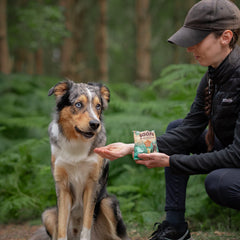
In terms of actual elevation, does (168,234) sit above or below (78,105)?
below

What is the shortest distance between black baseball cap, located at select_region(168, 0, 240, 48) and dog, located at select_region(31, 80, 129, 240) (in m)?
1.03

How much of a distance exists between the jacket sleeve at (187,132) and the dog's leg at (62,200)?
100cm

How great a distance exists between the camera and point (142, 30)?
13789mm

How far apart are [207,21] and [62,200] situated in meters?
2.15

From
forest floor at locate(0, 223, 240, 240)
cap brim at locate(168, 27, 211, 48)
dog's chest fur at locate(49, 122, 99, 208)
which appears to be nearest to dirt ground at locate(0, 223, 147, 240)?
forest floor at locate(0, 223, 240, 240)

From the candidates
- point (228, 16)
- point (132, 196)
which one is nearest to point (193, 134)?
point (228, 16)

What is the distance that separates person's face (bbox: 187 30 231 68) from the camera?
9.84 ft

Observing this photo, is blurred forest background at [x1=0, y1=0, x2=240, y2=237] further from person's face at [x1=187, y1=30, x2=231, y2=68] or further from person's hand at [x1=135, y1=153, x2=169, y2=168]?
person's face at [x1=187, y1=30, x2=231, y2=68]

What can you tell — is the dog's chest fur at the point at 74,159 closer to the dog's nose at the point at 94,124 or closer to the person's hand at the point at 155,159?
the dog's nose at the point at 94,124

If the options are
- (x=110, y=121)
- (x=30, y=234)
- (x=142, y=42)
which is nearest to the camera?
(x=30, y=234)

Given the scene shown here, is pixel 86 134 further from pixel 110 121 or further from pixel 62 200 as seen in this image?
pixel 110 121

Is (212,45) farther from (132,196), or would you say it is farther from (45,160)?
(45,160)

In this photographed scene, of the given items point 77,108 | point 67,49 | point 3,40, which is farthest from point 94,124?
point 67,49

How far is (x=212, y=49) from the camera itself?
3.04m
